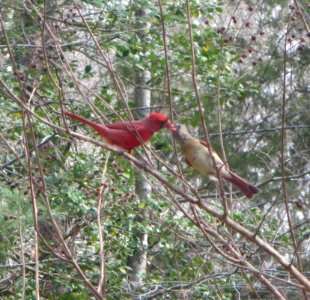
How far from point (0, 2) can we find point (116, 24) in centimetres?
141

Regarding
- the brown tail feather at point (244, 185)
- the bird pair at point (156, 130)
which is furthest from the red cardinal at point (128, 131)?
the brown tail feather at point (244, 185)

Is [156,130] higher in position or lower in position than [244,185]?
higher

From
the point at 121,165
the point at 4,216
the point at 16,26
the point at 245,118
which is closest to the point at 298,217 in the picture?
the point at 245,118

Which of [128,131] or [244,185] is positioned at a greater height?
[128,131]

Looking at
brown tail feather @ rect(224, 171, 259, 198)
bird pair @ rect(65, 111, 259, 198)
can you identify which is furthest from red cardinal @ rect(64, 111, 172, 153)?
brown tail feather @ rect(224, 171, 259, 198)

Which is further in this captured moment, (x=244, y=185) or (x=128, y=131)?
(x=128, y=131)

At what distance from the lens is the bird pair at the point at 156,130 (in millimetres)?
4000

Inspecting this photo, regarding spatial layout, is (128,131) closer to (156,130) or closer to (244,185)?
(156,130)

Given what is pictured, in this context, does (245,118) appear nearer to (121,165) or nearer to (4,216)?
(121,165)

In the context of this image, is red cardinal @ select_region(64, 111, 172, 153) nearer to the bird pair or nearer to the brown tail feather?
the bird pair

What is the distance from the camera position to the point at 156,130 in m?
4.36

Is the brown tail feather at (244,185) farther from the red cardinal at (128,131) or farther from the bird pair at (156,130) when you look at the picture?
the red cardinal at (128,131)

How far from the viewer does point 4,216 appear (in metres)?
5.24

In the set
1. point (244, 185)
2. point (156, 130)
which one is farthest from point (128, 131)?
point (244, 185)
